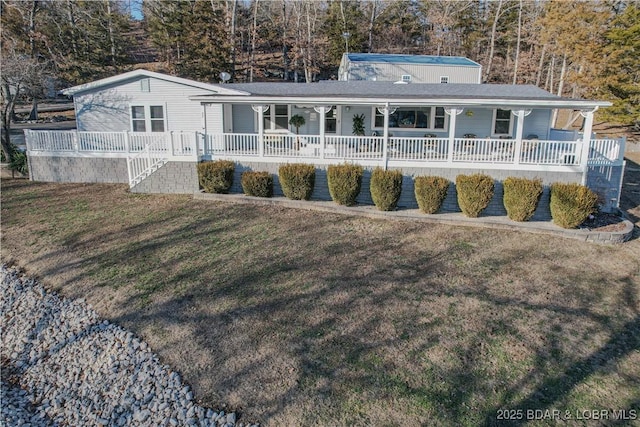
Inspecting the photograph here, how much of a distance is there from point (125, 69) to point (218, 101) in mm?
27269

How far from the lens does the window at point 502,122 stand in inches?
602

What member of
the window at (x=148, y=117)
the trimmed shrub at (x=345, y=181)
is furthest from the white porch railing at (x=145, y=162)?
the trimmed shrub at (x=345, y=181)

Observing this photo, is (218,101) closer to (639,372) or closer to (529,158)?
(529,158)

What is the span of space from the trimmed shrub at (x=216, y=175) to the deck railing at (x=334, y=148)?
0.60m

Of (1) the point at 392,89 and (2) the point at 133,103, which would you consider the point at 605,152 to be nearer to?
(1) the point at 392,89

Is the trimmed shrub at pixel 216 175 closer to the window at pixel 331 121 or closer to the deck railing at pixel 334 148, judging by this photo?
the deck railing at pixel 334 148

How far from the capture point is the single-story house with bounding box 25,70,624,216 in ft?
38.5

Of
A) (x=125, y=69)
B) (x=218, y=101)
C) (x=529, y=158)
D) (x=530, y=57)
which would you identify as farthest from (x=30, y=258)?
(x=530, y=57)

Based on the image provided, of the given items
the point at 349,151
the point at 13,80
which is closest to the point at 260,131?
the point at 349,151

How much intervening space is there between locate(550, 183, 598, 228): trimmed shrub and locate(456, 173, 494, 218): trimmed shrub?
5.27 ft

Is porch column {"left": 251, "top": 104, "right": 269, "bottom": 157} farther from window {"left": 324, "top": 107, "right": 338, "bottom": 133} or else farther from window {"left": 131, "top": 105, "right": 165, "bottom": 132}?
window {"left": 131, "top": 105, "right": 165, "bottom": 132}

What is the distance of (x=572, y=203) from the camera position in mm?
10109

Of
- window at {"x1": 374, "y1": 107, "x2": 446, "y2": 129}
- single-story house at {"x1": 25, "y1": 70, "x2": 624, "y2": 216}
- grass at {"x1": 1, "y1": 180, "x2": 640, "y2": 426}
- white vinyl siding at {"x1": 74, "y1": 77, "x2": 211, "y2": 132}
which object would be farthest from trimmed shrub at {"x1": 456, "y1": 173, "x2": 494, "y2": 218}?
white vinyl siding at {"x1": 74, "y1": 77, "x2": 211, "y2": 132}

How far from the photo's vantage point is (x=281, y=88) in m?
17.2
